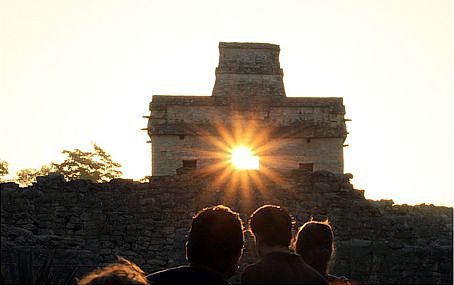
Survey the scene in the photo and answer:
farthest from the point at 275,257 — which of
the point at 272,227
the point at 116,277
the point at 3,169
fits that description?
the point at 3,169

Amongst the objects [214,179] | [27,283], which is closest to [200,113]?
[214,179]

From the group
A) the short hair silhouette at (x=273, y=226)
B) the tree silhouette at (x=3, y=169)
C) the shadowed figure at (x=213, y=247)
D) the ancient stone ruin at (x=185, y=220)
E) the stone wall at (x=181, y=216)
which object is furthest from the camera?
the tree silhouette at (x=3, y=169)

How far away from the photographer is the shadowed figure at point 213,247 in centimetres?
463

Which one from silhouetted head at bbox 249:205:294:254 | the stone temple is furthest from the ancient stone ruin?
the stone temple

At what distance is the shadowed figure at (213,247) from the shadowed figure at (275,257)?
221 millimetres

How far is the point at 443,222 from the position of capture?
14.0 meters

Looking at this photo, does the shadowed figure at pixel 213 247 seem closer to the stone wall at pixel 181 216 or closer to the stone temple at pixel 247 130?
the stone wall at pixel 181 216

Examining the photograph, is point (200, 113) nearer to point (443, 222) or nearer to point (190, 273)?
point (443, 222)

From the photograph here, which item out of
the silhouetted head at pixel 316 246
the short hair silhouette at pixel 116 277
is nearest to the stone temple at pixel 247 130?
the silhouetted head at pixel 316 246

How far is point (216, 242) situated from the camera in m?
4.66

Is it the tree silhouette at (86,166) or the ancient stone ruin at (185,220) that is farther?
the tree silhouette at (86,166)

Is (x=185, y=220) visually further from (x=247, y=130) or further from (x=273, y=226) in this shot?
(x=247, y=130)

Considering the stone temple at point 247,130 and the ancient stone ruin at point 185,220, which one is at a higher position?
the stone temple at point 247,130

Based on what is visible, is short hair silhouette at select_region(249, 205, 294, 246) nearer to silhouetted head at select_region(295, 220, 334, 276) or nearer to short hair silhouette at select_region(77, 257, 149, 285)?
silhouetted head at select_region(295, 220, 334, 276)
